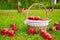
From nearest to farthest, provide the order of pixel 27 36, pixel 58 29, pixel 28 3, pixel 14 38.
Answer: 1. pixel 14 38
2. pixel 27 36
3. pixel 58 29
4. pixel 28 3

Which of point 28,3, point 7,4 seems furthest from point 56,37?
point 7,4

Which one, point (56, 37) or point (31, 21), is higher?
point (31, 21)

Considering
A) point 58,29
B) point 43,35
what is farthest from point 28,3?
point 43,35

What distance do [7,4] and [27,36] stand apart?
11.4m

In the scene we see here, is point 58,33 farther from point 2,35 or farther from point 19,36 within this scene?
point 2,35

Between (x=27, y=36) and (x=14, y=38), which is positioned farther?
(x=27, y=36)

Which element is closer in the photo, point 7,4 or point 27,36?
point 27,36

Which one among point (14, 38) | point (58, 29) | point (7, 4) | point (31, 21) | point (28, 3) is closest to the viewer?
point (14, 38)

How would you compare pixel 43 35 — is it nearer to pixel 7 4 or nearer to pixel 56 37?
pixel 56 37

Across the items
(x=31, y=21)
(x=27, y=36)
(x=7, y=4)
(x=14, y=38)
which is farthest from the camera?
(x=7, y=4)

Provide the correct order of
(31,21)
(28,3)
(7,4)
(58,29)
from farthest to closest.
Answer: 1. (7,4)
2. (28,3)
3. (58,29)
4. (31,21)

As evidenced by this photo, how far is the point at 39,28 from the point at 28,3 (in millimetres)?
7280

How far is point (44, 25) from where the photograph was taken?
3.61m

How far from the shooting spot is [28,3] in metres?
10.8
